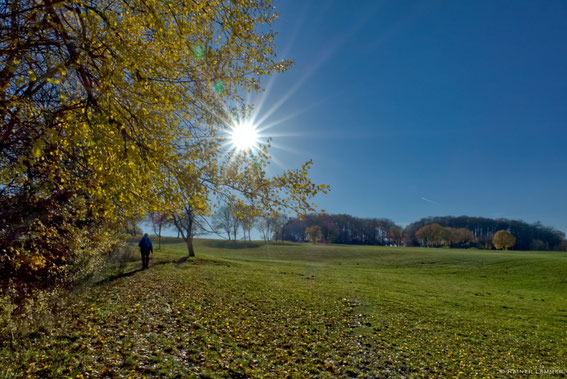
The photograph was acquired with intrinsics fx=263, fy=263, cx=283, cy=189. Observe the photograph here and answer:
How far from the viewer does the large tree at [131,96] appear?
4.37 m

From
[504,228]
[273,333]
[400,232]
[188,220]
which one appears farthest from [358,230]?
[273,333]

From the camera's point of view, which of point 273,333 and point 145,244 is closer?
point 273,333

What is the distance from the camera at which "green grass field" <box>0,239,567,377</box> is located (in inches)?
247

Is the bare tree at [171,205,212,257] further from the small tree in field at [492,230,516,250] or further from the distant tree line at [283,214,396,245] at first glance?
the distant tree line at [283,214,396,245]

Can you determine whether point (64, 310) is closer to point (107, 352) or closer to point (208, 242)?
point (107, 352)

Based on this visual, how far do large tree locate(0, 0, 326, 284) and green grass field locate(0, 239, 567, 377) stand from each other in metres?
3.19

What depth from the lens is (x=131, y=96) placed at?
5.02m

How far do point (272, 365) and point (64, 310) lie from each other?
23.0ft

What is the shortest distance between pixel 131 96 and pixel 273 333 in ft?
27.1

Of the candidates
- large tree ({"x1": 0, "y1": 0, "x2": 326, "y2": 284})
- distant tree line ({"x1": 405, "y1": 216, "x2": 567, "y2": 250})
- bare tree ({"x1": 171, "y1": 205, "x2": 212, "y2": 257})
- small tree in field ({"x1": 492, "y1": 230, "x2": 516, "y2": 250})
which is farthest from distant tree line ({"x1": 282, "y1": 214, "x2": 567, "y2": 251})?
large tree ({"x1": 0, "y1": 0, "x2": 326, "y2": 284})

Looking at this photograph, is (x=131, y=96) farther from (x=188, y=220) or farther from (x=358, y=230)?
(x=358, y=230)

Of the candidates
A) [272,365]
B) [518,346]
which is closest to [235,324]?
[272,365]

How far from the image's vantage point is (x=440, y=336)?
35.1 feet

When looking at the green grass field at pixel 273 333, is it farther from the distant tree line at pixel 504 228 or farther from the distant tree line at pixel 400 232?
the distant tree line at pixel 504 228
